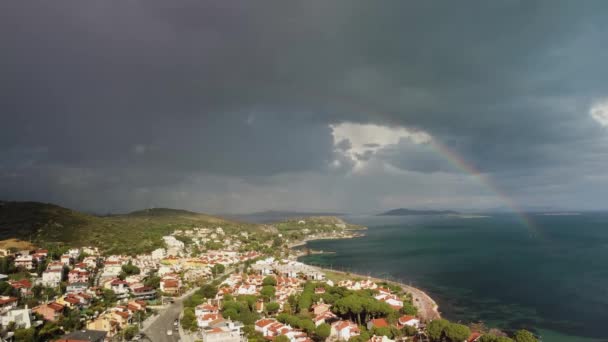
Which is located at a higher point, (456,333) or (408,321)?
(456,333)

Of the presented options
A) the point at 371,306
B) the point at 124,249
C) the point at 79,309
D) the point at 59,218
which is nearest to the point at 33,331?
the point at 79,309

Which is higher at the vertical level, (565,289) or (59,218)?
(59,218)

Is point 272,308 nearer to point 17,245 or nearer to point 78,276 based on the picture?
point 78,276

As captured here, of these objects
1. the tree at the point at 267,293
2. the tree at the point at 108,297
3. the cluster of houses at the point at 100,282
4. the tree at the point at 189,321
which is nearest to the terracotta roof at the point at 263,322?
the cluster of houses at the point at 100,282

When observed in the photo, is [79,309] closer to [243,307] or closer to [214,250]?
Result: [243,307]

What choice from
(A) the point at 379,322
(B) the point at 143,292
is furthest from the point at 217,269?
(A) the point at 379,322

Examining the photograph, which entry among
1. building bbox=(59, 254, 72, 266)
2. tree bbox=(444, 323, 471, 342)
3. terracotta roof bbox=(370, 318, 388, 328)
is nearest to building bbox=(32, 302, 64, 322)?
building bbox=(59, 254, 72, 266)
